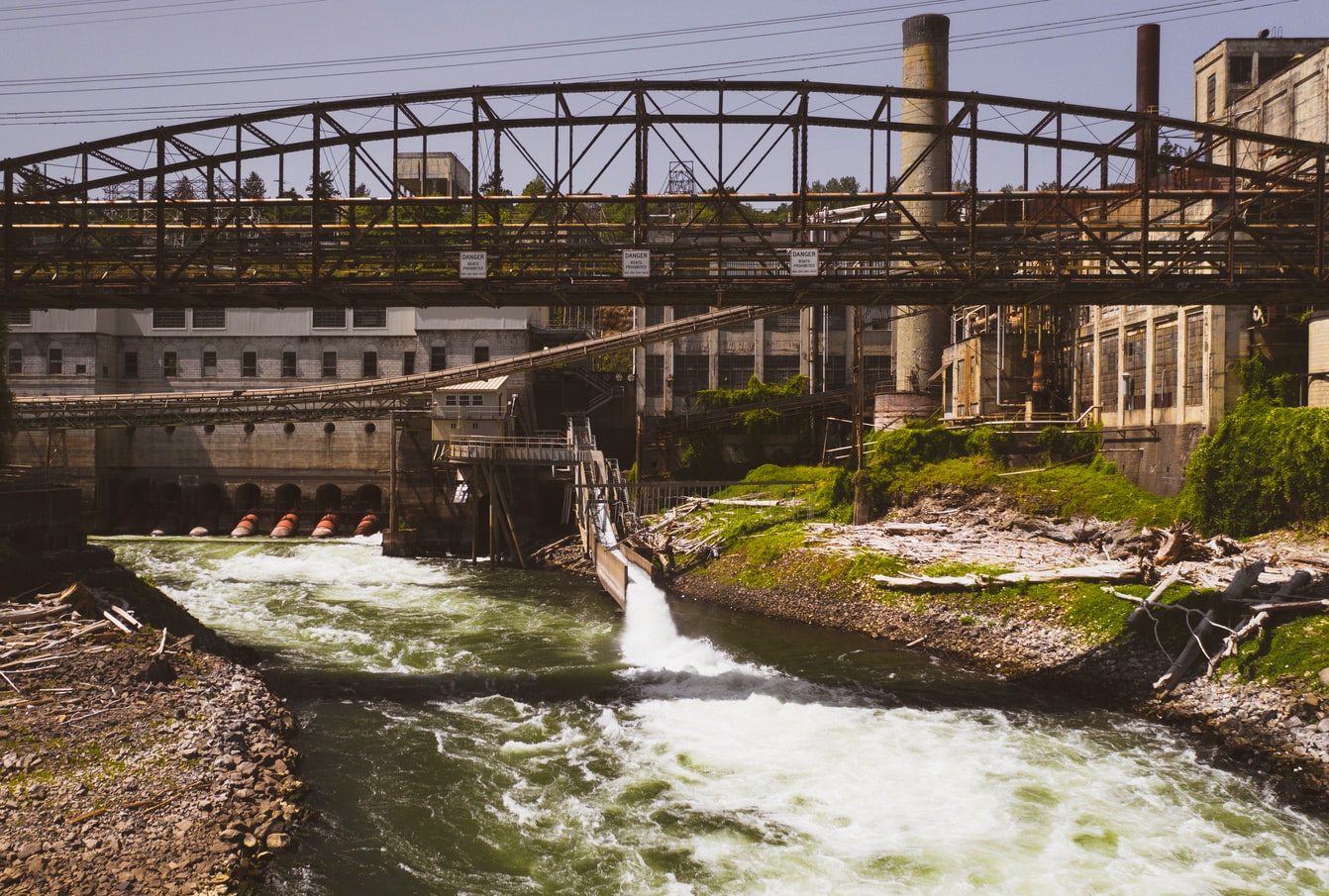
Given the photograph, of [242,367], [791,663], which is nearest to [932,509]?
[791,663]

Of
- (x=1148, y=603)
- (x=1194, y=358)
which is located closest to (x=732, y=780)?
(x=1148, y=603)

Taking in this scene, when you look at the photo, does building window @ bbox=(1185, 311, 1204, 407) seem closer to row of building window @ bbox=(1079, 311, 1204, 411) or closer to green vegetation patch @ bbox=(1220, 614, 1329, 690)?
row of building window @ bbox=(1079, 311, 1204, 411)

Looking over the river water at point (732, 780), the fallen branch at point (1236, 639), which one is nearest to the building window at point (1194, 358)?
the fallen branch at point (1236, 639)

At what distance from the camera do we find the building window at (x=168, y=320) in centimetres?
5450

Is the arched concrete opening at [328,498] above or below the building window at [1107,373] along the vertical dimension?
below

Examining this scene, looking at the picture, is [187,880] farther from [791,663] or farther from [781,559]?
[781,559]

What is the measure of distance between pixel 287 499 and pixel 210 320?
12.0m

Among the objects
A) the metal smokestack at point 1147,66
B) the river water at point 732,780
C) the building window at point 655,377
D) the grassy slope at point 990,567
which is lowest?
the river water at point 732,780

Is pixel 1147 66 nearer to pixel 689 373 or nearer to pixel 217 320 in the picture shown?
pixel 689 373

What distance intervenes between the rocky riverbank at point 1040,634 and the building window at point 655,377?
22939 millimetres

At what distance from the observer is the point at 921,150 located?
154 ft

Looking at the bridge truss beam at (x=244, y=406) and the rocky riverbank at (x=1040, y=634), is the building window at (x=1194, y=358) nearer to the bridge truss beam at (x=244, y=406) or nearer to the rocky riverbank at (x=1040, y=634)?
the rocky riverbank at (x=1040, y=634)

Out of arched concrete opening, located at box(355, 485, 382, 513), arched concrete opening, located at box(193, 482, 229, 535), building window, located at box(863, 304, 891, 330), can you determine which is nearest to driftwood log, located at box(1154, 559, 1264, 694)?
building window, located at box(863, 304, 891, 330)

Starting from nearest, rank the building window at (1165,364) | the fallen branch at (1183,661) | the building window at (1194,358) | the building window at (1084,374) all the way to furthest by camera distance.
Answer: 1. the fallen branch at (1183,661)
2. the building window at (1194,358)
3. the building window at (1165,364)
4. the building window at (1084,374)
